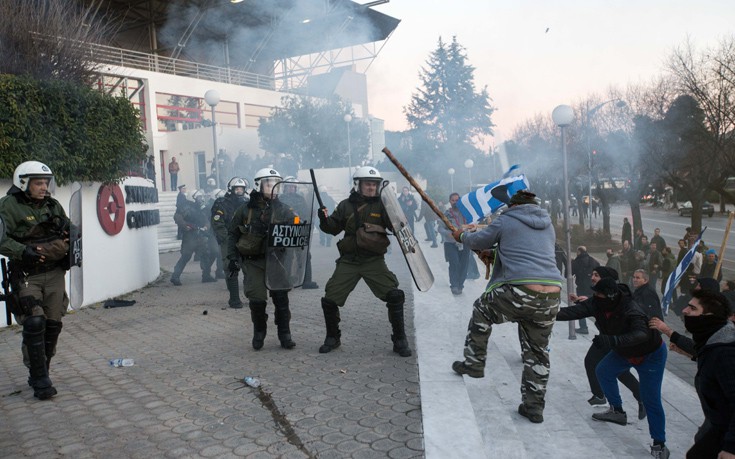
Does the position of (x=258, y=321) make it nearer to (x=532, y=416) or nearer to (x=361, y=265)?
(x=361, y=265)

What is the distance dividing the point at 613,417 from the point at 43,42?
34.4ft

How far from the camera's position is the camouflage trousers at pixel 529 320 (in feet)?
13.2

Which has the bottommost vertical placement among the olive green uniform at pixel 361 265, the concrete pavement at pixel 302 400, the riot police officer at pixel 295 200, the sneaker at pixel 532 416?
the sneaker at pixel 532 416

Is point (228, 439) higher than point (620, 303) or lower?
lower

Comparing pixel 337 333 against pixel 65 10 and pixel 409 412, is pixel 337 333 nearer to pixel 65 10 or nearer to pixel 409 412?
pixel 409 412

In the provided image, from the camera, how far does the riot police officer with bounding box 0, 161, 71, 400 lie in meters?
4.48

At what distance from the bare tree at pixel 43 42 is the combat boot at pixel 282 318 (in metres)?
6.61

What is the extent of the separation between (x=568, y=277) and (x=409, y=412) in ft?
15.6

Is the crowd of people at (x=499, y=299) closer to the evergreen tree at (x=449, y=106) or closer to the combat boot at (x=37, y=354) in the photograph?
the combat boot at (x=37, y=354)

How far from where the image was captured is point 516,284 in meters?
4.04

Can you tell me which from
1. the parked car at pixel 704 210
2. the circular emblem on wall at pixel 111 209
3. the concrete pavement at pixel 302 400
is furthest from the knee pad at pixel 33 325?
the parked car at pixel 704 210

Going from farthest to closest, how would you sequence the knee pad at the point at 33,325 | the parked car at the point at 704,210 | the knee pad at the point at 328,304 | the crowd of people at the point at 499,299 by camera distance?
1. the parked car at the point at 704,210
2. the knee pad at the point at 328,304
3. the knee pad at the point at 33,325
4. the crowd of people at the point at 499,299

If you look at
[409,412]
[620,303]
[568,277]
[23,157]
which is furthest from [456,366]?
[23,157]

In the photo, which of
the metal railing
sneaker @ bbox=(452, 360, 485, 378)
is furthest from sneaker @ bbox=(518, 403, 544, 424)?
the metal railing
